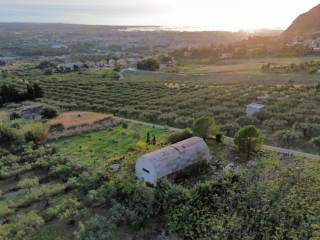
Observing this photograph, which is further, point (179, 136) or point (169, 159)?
point (179, 136)

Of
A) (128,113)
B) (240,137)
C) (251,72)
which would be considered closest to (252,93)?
(128,113)

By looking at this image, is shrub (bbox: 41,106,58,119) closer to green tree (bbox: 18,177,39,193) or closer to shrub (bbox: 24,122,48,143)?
shrub (bbox: 24,122,48,143)

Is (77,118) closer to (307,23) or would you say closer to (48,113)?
(48,113)

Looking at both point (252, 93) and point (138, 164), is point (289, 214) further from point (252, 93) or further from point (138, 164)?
point (252, 93)

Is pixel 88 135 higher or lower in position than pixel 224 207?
lower

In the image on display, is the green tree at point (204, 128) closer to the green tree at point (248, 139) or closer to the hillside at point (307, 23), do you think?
the green tree at point (248, 139)

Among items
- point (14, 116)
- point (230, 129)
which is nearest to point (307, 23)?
point (230, 129)
